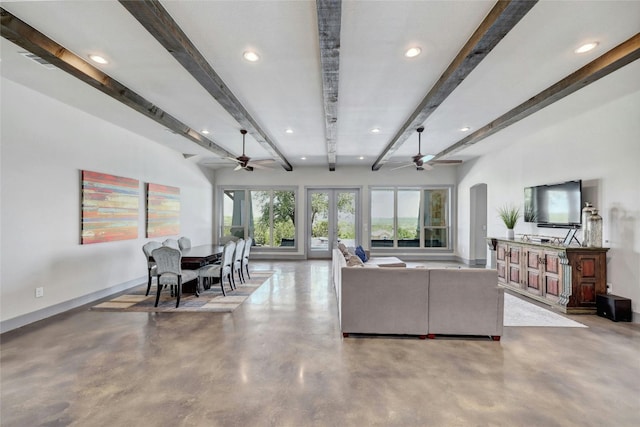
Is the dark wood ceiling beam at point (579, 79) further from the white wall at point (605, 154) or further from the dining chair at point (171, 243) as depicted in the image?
→ the dining chair at point (171, 243)

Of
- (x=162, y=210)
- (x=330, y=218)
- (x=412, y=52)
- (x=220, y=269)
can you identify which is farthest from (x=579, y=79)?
(x=162, y=210)

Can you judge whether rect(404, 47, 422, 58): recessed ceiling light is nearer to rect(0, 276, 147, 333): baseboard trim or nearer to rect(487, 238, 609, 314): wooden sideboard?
rect(487, 238, 609, 314): wooden sideboard

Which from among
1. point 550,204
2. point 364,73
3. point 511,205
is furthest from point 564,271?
point 364,73

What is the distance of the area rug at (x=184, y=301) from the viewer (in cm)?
449

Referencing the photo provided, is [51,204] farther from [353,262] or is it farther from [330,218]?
[330,218]

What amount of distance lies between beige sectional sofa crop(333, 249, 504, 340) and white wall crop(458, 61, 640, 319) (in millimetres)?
2254

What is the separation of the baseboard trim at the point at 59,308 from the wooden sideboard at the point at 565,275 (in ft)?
23.6

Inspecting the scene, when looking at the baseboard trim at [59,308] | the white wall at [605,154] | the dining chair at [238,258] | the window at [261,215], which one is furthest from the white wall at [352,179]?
the baseboard trim at [59,308]

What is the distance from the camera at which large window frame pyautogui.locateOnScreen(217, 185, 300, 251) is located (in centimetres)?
972

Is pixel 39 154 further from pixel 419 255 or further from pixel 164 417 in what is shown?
pixel 419 255

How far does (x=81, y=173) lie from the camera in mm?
4645

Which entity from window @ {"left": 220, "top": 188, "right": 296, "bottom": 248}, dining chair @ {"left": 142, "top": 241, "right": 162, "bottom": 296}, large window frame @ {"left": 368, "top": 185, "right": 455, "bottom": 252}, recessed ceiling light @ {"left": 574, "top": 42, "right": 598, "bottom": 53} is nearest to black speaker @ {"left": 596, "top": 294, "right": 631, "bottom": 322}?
recessed ceiling light @ {"left": 574, "top": 42, "right": 598, "bottom": 53}

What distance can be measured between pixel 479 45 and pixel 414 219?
24.5 ft

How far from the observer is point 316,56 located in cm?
299
